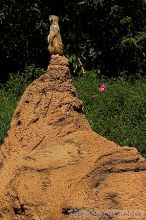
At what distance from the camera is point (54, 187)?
173 inches

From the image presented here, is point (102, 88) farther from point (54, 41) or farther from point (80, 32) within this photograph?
point (54, 41)

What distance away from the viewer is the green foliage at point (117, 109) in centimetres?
922

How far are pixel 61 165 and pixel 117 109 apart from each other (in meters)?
6.32

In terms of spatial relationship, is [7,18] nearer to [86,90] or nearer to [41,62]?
[41,62]

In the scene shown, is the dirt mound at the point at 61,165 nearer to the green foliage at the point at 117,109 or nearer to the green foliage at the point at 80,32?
the green foliage at the point at 117,109

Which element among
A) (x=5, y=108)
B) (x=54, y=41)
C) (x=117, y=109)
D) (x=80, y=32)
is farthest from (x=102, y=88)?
(x=54, y=41)

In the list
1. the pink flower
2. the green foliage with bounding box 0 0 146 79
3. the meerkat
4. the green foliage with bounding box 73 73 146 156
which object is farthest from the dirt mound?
the green foliage with bounding box 0 0 146 79

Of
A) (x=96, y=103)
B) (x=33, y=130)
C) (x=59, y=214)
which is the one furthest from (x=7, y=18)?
(x=59, y=214)

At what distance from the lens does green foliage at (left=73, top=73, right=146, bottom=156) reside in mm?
9219

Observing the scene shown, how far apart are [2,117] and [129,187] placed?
6.69 metres

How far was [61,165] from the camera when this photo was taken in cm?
455

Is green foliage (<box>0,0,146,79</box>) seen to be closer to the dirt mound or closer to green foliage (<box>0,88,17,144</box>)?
green foliage (<box>0,88,17,144</box>)

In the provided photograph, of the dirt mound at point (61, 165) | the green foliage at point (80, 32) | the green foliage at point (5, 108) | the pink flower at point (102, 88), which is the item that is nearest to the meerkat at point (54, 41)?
the dirt mound at point (61, 165)

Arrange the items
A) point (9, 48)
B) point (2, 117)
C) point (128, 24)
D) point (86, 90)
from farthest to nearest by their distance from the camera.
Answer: point (9, 48), point (128, 24), point (86, 90), point (2, 117)
